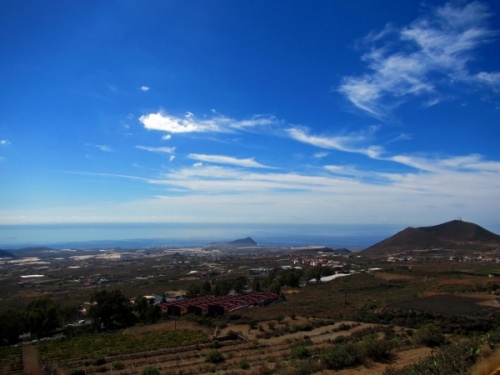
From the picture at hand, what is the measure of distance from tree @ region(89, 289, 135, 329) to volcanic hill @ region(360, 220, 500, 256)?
99.2 m

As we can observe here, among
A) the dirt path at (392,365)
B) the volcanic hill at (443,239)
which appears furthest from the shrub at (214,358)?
the volcanic hill at (443,239)

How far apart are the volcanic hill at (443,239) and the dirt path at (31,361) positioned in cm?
10901

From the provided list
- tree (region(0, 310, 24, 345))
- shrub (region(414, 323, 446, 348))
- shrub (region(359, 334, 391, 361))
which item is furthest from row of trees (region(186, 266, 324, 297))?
shrub (region(359, 334, 391, 361))

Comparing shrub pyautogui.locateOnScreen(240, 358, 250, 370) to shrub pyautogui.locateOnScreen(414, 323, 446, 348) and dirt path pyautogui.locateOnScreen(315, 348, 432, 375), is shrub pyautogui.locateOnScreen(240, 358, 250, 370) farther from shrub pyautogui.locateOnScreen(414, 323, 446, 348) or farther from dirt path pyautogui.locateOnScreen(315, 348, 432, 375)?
shrub pyautogui.locateOnScreen(414, 323, 446, 348)

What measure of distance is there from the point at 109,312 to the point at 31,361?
12513mm

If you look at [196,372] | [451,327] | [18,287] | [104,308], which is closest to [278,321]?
[451,327]

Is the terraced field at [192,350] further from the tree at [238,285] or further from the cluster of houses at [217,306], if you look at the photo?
the tree at [238,285]

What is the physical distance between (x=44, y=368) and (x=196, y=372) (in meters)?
9.00

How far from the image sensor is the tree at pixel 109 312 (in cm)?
3338

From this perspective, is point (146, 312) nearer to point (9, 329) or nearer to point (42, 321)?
point (42, 321)

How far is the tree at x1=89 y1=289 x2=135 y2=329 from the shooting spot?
33375 mm

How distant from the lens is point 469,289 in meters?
36.6

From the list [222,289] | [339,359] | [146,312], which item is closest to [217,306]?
[146,312]

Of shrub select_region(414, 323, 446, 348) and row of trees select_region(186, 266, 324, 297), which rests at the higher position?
shrub select_region(414, 323, 446, 348)
